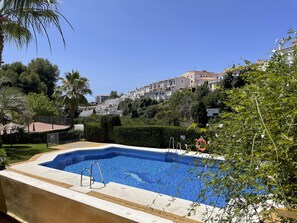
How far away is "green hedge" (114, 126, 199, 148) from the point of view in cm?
1648

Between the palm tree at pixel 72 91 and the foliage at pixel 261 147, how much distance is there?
78.0 feet

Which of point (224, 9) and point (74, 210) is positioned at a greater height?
point (224, 9)

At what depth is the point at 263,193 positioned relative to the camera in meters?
1.30

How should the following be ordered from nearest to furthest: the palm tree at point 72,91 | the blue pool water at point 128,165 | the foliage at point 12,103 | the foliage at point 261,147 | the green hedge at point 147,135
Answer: the foliage at point 261,147
the blue pool water at point 128,165
the foliage at point 12,103
the green hedge at point 147,135
the palm tree at point 72,91

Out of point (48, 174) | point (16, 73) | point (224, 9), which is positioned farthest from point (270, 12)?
point (16, 73)

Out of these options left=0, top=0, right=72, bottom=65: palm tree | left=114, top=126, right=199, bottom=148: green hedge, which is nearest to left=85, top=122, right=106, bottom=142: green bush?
left=114, top=126, right=199, bottom=148: green hedge

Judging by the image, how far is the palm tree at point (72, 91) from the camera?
23.8 m

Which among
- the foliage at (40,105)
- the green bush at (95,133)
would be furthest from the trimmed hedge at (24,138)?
the foliage at (40,105)

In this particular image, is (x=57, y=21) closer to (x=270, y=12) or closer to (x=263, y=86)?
(x=263, y=86)

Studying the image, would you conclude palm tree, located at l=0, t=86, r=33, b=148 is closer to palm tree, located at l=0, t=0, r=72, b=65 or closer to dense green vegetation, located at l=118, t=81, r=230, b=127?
palm tree, located at l=0, t=0, r=72, b=65

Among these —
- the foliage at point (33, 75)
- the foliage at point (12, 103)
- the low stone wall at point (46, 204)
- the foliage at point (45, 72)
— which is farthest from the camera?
the foliage at point (45, 72)

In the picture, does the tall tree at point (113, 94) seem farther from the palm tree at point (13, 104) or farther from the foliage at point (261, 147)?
the foliage at point (261, 147)

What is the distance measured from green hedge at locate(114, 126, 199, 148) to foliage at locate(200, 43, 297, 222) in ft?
47.4

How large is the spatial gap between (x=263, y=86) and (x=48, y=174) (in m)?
10.3
